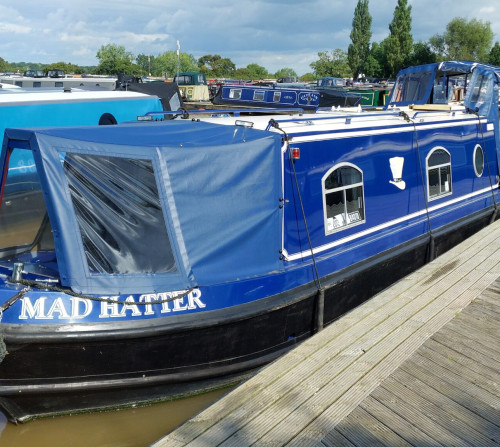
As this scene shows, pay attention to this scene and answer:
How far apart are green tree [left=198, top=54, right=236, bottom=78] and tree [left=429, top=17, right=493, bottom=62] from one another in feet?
102

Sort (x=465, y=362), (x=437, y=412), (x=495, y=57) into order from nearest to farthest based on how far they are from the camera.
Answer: (x=437, y=412) < (x=465, y=362) < (x=495, y=57)

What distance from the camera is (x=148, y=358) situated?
4.42m

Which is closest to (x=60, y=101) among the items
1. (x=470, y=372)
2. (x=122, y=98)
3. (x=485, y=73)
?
(x=122, y=98)

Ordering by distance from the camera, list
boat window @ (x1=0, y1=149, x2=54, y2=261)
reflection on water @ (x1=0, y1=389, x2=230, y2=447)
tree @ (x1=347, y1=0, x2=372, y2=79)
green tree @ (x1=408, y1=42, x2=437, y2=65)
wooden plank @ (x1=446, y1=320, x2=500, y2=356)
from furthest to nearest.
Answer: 1. tree @ (x1=347, y1=0, x2=372, y2=79)
2. green tree @ (x1=408, y1=42, x2=437, y2=65)
3. boat window @ (x1=0, y1=149, x2=54, y2=261)
4. reflection on water @ (x1=0, y1=389, x2=230, y2=447)
5. wooden plank @ (x1=446, y1=320, x2=500, y2=356)

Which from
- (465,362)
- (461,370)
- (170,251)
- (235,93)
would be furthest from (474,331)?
(235,93)

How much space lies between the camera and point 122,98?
9.78 meters

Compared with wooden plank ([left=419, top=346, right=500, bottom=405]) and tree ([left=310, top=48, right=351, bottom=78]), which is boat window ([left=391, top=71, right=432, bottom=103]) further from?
tree ([left=310, top=48, right=351, bottom=78])

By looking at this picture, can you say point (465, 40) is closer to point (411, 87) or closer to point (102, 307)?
point (411, 87)

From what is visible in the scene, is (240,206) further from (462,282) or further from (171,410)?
(462,282)

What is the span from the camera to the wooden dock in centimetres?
329

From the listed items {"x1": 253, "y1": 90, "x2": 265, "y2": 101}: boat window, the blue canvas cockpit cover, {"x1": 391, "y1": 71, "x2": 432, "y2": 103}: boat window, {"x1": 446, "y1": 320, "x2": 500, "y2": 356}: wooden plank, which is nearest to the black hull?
the blue canvas cockpit cover

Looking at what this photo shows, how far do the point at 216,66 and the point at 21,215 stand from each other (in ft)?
289

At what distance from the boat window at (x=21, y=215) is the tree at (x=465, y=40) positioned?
219ft

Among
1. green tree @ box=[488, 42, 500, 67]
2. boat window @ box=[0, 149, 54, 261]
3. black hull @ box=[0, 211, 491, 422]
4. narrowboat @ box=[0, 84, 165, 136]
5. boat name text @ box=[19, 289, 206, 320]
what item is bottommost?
black hull @ box=[0, 211, 491, 422]
